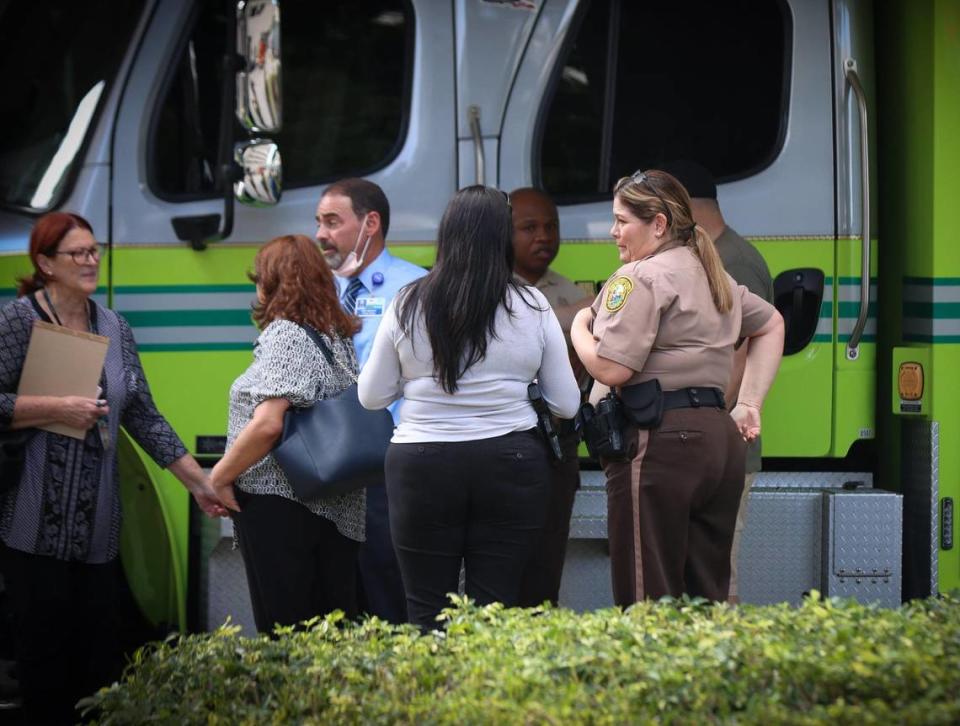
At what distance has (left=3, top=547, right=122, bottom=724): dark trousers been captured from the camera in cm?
405

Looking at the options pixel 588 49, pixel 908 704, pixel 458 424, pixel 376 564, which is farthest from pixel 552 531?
pixel 908 704

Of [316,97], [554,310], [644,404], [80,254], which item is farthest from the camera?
[316,97]

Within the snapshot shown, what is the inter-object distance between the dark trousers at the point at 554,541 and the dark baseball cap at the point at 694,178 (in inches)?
33.4

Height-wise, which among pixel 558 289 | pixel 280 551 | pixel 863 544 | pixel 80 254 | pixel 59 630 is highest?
pixel 80 254

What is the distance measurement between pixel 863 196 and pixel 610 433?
1.50 meters

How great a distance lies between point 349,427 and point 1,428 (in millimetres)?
986

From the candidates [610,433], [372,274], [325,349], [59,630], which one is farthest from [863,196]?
[59,630]

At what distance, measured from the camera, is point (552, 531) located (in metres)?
4.43

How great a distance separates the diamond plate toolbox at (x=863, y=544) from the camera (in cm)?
465

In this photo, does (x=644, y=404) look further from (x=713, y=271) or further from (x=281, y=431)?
(x=281, y=431)

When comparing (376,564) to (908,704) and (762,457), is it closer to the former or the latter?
(762,457)

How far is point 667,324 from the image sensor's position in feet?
12.2

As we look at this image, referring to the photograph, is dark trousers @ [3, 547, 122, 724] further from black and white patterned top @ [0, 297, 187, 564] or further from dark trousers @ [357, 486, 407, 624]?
dark trousers @ [357, 486, 407, 624]

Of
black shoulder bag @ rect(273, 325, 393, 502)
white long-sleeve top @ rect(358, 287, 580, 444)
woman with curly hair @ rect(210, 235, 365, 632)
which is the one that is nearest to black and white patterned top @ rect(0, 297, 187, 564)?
woman with curly hair @ rect(210, 235, 365, 632)
